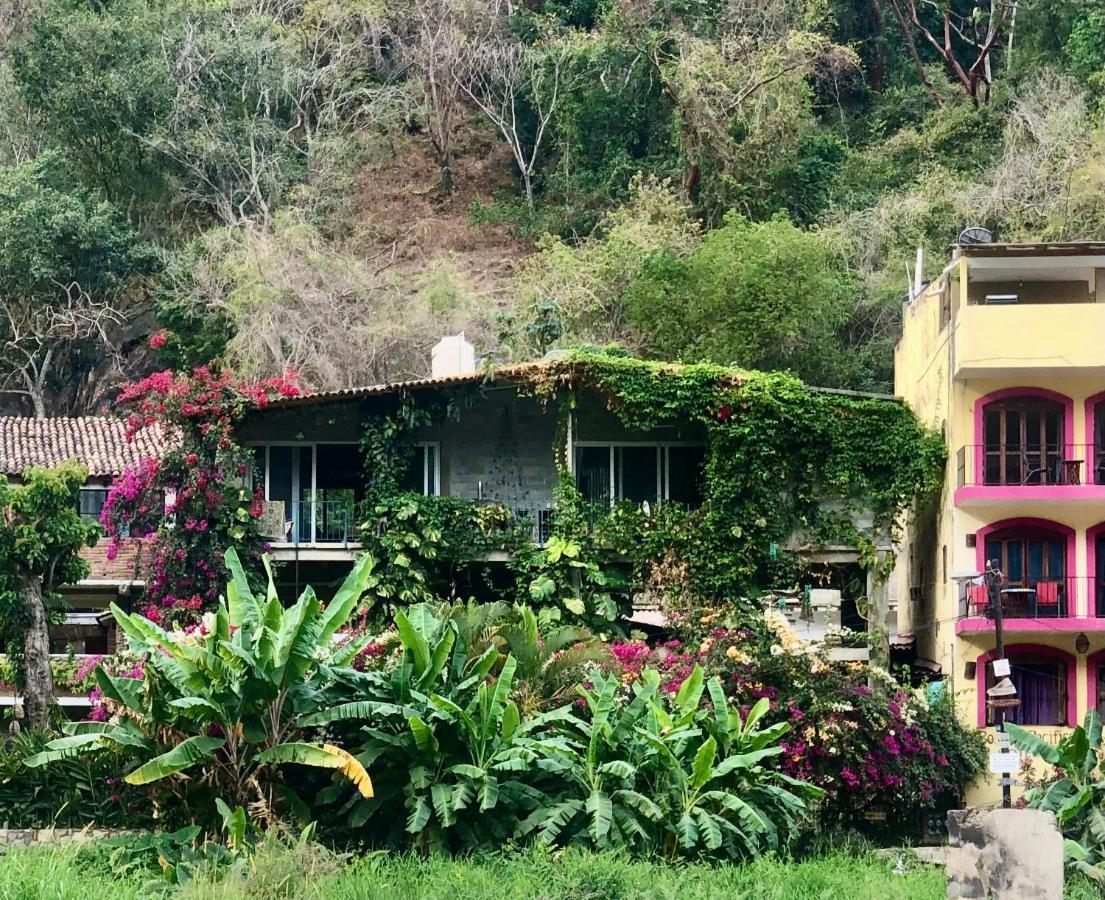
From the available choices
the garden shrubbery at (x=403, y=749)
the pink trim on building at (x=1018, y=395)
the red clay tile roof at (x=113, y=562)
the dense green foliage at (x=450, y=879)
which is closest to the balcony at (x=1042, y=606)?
the pink trim on building at (x=1018, y=395)

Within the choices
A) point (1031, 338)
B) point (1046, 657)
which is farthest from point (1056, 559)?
point (1031, 338)

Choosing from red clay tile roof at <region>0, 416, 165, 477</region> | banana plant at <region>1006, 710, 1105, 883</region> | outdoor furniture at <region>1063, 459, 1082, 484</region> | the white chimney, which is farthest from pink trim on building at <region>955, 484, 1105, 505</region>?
red clay tile roof at <region>0, 416, 165, 477</region>

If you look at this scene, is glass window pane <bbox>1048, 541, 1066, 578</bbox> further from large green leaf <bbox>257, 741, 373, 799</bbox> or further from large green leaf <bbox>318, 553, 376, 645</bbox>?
large green leaf <bbox>257, 741, 373, 799</bbox>

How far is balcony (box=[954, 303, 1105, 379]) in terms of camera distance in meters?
34.0

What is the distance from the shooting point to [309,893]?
70.4ft

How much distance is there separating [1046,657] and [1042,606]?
3.16 feet

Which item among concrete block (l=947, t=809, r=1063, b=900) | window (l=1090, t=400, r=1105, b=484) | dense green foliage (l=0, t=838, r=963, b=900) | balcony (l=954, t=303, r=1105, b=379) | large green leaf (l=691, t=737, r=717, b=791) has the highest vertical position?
balcony (l=954, t=303, r=1105, b=379)

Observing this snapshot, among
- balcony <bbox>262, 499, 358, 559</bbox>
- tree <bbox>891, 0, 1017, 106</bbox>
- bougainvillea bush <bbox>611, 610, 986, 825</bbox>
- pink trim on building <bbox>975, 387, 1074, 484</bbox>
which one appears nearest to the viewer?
bougainvillea bush <bbox>611, 610, 986, 825</bbox>

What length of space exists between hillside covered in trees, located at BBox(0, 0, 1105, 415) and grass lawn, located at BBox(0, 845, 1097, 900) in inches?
779

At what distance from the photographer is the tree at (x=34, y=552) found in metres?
30.9

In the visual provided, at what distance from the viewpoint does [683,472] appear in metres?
36.1

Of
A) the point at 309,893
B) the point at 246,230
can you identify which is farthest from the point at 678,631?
the point at 246,230

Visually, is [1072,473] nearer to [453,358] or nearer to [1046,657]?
[1046,657]

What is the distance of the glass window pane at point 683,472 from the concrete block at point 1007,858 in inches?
635
